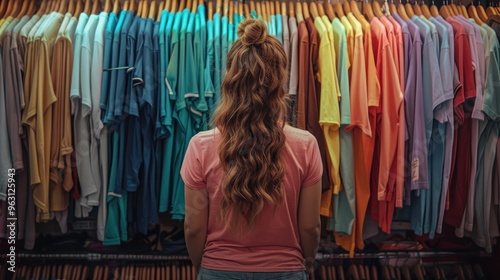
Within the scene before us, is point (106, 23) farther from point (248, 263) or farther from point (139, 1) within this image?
point (248, 263)

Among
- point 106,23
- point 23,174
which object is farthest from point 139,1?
point 23,174

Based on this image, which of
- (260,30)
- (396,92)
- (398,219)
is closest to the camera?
(260,30)

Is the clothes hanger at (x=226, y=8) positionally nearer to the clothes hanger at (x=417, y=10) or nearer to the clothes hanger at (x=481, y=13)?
the clothes hanger at (x=417, y=10)

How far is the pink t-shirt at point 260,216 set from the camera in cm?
157

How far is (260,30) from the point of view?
1528 millimetres

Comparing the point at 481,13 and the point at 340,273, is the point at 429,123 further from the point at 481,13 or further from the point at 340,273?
the point at 340,273

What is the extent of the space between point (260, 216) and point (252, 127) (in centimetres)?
31

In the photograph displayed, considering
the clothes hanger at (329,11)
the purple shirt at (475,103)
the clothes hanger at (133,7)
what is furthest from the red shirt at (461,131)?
the clothes hanger at (133,7)

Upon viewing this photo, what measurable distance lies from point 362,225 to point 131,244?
55.1 inches

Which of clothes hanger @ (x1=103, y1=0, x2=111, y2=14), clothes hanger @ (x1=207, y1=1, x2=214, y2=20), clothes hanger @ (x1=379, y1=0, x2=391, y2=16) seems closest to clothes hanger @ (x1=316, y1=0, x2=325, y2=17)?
clothes hanger @ (x1=379, y1=0, x2=391, y2=16)

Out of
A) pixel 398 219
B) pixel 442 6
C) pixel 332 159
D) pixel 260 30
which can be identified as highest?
pixel 442 6

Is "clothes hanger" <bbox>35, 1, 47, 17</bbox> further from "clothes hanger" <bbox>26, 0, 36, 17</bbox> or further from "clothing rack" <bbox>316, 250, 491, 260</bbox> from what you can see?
"clothing rack" <bbox>316, 250, 491, 260</bbox>

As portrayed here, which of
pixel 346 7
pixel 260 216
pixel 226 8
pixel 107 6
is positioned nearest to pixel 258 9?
pixel 226 8

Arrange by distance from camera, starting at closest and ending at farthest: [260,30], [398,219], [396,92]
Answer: [260,30], [396,92], [398,219]
